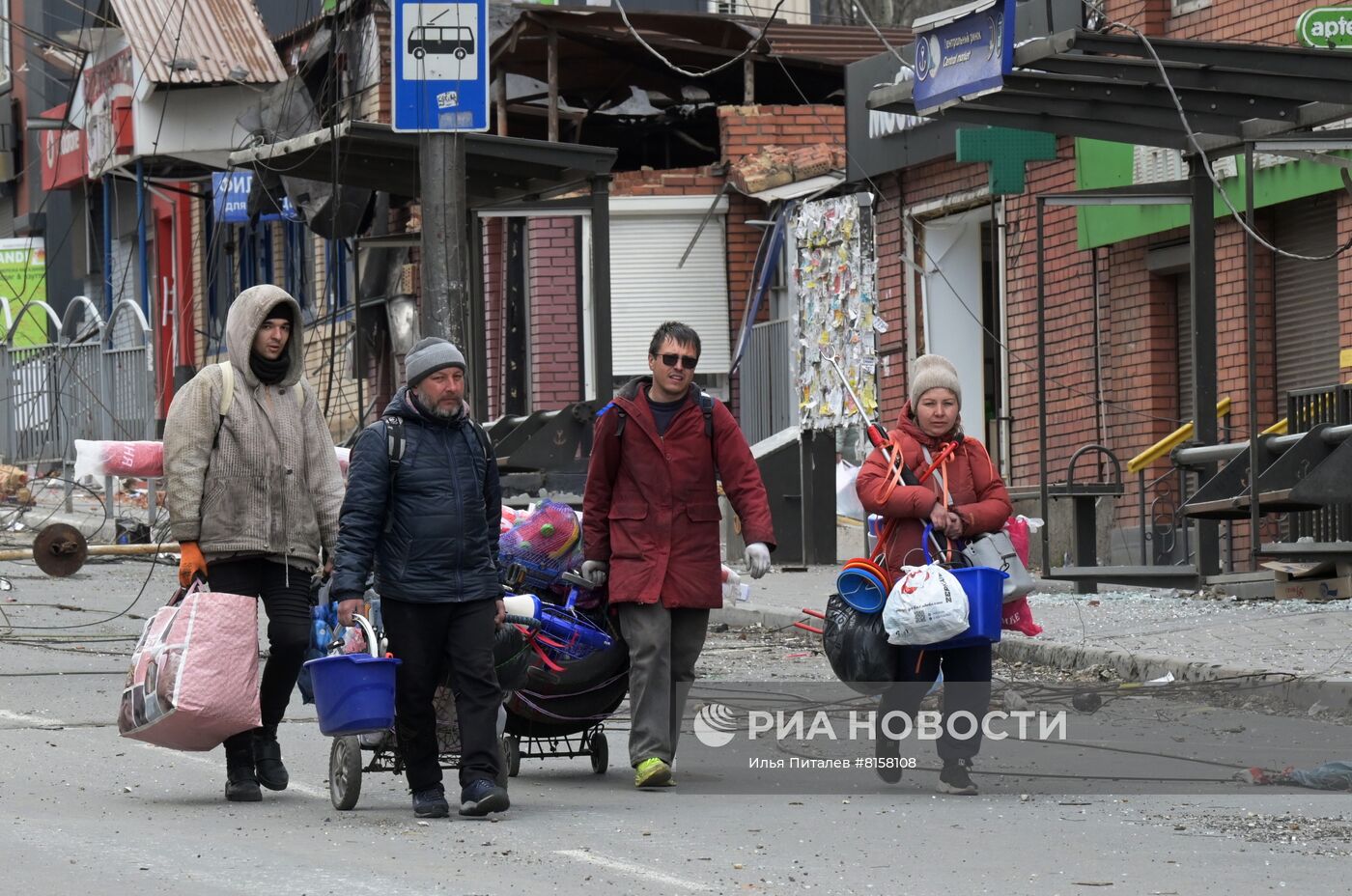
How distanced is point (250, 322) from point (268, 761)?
5.42 ft

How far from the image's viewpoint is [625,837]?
7.52 metres

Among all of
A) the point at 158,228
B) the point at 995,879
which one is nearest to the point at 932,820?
the point at 995,879

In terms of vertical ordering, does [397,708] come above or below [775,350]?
below

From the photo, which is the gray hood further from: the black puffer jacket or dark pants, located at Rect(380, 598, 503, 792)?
dark pants, located at Rect(380, 598, 503, 792)

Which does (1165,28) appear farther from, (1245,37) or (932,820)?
(932,820)

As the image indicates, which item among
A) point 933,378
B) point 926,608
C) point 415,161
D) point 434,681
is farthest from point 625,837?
point 415,161

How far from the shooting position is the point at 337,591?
808 centimetres

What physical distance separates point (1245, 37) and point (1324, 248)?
1.90 m

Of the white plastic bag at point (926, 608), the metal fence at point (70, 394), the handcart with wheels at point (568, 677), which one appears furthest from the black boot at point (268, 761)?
the metal fence at point (70, 394)

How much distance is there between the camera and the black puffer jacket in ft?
26.6

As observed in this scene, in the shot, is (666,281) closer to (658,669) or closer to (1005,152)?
(1005,152)

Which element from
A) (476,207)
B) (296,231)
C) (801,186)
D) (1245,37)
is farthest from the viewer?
(296,231)

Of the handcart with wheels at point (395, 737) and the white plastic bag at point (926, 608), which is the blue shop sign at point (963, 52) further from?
the handcart with wheels at point (395, 737)

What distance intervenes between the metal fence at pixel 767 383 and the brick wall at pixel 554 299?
86.4 inches
